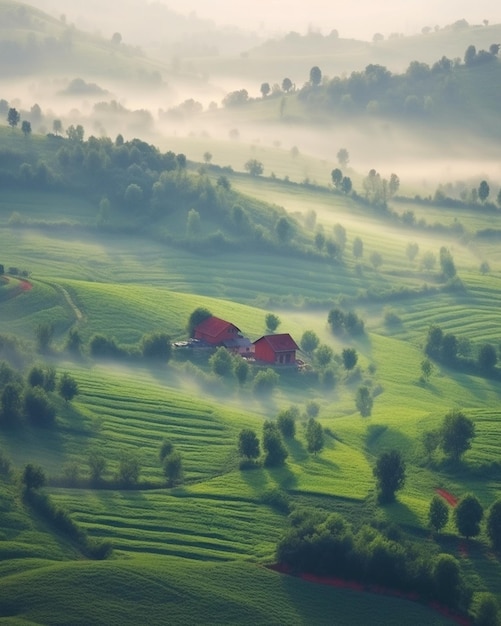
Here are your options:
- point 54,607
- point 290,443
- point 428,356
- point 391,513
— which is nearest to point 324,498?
point 391,513

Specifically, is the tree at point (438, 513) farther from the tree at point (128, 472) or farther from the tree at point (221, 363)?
the tree at point (221, 363)

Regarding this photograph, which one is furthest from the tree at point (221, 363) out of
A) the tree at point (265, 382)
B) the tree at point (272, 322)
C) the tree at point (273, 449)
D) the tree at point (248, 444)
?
the tree at point (248, 444)

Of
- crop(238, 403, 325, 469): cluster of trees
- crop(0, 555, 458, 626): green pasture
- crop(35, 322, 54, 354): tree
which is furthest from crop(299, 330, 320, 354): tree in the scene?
crop(0, 555, 458, 626): green pasture

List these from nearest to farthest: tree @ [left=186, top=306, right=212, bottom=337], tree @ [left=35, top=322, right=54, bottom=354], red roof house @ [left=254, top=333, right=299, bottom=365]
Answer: tree @ [left=35, top=322, right=54, bottom=354]
red roof house @ [left=254, top=333, right=299, bottom=365]
tree @ [left=186, top=306, right=212, bottom=337]

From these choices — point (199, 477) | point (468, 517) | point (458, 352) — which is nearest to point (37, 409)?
point (199, 477)

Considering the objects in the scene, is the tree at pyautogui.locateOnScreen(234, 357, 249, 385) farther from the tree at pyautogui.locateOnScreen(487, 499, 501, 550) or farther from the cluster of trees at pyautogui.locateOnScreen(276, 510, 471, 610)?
the cluster of trees at pyautogui.locateOnScreen(276, 510, 471, 610)

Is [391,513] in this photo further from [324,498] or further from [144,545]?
[144,545]
